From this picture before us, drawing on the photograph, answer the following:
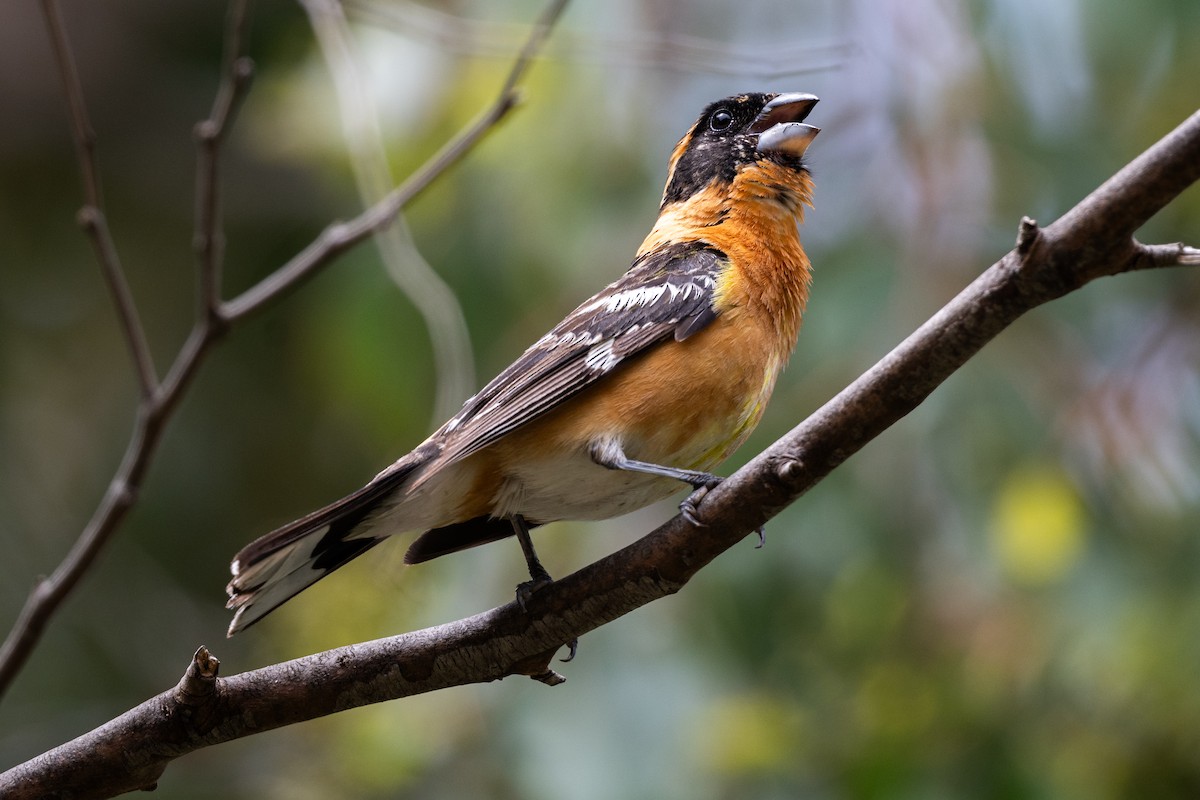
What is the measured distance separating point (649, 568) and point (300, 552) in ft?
3.59

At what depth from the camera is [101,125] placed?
833cm

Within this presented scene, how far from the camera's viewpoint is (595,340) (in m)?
3.64

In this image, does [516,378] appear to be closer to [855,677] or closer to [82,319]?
[855,677]

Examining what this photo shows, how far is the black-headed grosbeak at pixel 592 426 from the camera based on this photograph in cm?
338

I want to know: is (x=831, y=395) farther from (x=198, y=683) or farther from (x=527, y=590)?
(x=198, y=683)

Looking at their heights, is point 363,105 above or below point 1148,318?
above

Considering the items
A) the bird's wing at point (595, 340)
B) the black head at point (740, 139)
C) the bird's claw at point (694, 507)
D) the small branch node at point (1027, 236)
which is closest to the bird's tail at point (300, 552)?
the bird's wing at point (595, 340)

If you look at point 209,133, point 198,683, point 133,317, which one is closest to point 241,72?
point 209,133

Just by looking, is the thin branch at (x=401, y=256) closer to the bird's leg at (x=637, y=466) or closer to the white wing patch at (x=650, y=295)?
the white wing patch at (x=650, y=295)

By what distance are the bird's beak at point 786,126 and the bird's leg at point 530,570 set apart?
4.96 ft

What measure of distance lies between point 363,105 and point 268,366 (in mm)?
4728

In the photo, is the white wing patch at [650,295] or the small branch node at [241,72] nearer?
the small branch node at [241,72]

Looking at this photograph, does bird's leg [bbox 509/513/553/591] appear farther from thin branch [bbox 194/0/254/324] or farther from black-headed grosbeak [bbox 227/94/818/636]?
thin branch [bbox 194/0/254/324]

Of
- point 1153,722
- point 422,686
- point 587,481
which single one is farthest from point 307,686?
point 1153,722
